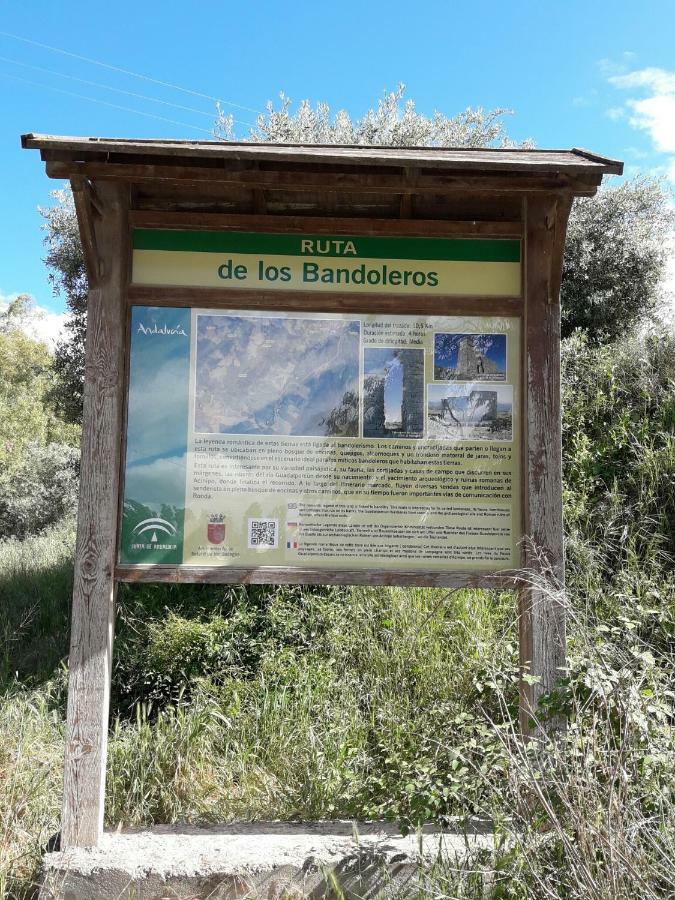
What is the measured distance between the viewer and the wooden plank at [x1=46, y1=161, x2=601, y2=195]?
9.97ft

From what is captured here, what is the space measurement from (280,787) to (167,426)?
2.17 m

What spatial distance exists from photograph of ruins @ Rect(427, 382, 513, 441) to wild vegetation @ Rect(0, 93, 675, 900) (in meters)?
0.86

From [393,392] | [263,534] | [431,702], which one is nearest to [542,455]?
[393,392]

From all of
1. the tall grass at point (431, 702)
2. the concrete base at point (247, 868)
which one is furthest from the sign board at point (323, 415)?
the concrete base at point (247, 868)

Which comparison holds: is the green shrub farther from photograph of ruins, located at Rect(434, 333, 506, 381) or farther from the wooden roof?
photograph of ruins, located at Rect(434, 333, 506, 381)

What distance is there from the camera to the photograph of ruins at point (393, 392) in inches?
131

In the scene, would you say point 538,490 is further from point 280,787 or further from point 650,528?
point 650,528

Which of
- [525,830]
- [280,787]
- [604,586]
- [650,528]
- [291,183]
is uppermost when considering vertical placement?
[291,183]

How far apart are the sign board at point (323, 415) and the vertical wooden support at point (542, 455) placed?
9 centimetres

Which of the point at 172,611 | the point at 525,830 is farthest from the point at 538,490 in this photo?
the point at 172,611

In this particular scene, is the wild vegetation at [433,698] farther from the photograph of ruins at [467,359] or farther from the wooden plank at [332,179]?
the wooden plank at [332,179]

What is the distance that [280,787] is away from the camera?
3.88m

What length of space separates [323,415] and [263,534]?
639 mm

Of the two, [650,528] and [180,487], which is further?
[650,528]
